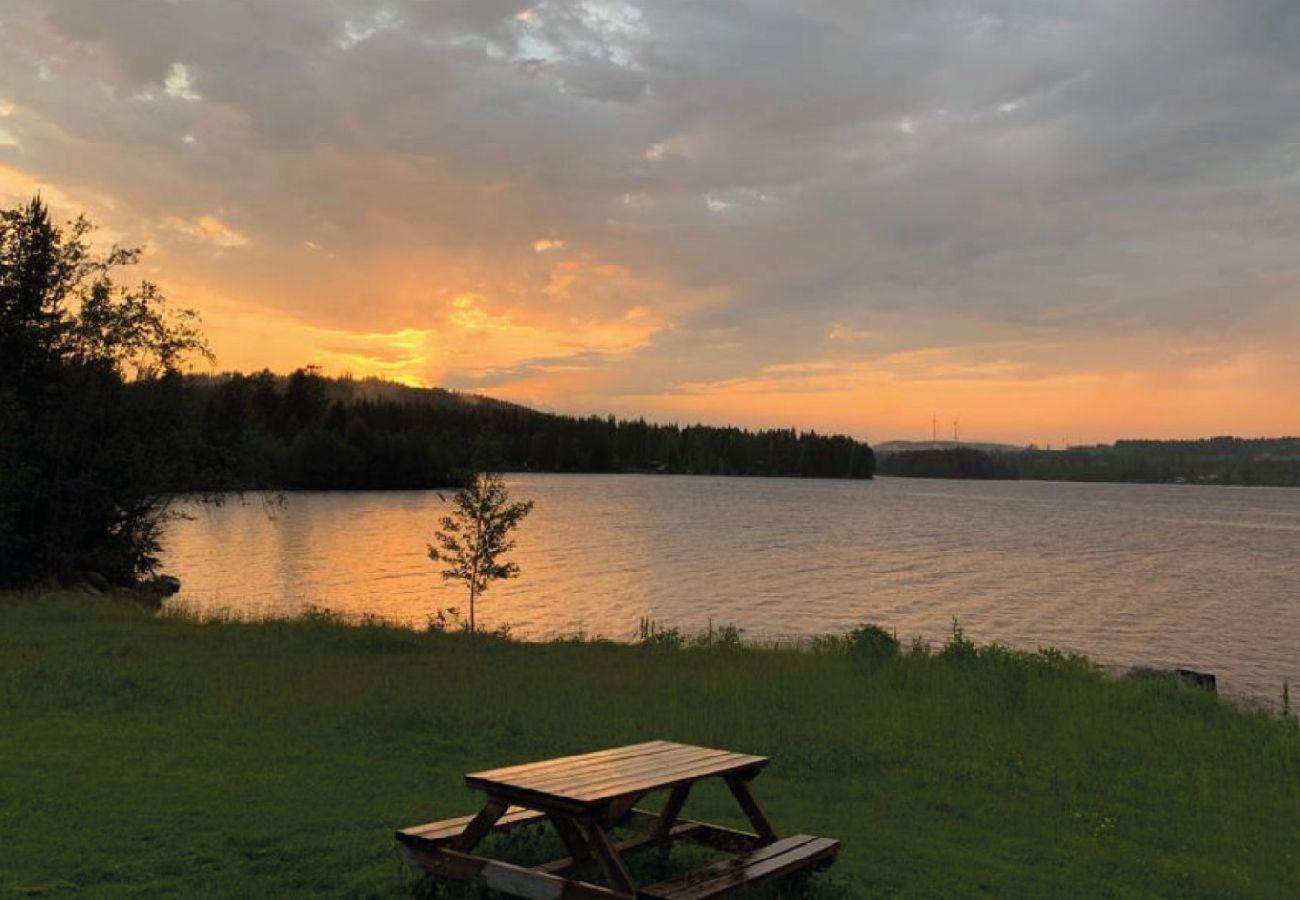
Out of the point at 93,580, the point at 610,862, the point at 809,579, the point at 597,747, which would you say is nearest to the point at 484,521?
the point at 93,580

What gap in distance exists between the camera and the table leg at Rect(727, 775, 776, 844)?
7645 millimetres

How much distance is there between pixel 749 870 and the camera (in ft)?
22.9

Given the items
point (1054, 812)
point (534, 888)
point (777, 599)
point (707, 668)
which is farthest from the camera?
point (777, 599)

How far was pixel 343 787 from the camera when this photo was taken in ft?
33.0

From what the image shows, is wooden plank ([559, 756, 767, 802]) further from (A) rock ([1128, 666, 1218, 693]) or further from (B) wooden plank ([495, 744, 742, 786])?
(A) rock ([1128, 666, 1218, 693])

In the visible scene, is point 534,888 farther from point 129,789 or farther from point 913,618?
point 913,618

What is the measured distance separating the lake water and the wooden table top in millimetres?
25469

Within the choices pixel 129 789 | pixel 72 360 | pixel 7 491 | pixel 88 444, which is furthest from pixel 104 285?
pixel 129 789

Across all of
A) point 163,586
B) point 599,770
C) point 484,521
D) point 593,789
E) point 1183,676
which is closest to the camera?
point 593,789

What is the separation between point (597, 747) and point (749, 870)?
563 centimetres

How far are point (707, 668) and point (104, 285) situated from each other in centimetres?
2708

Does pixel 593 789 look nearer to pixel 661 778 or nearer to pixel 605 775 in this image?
pixel 605 775

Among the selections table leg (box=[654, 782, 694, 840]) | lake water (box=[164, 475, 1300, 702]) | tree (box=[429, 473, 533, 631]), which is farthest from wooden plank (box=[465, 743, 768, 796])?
lake water (box=[164, 475, 1300, 702])

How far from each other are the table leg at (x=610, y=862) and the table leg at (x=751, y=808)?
1.54m
